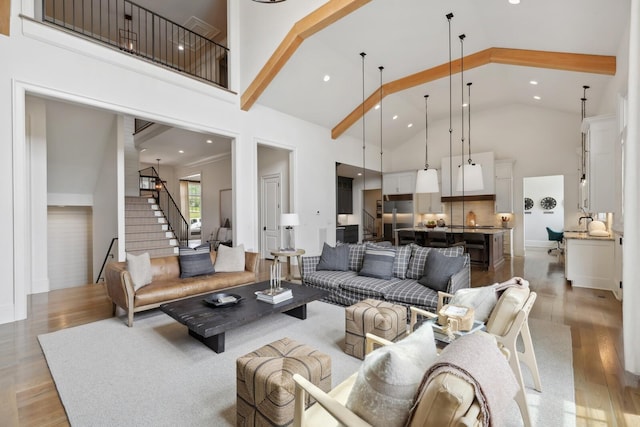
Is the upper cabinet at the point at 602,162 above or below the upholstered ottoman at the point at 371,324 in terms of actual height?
above

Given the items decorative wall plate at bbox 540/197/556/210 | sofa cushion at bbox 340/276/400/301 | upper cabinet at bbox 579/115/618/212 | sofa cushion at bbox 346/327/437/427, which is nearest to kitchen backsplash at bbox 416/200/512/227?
decorative wall plate at bbox 540/197/556/210

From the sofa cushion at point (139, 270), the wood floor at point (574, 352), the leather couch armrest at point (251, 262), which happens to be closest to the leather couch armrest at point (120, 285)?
the sofa cushion at point (139, 270)

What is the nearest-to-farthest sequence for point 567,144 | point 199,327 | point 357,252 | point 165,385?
point 165,385
point 199,327
point 357,252
point 567,144

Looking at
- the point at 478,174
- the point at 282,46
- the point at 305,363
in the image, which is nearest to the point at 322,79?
the point at 282,46

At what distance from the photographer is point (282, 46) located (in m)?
5.11

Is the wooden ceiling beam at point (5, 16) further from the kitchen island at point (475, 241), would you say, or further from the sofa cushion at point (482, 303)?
the kitchen island at point (475, 241)

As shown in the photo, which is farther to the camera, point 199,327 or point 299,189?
point 299,189

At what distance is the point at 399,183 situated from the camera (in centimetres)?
1030

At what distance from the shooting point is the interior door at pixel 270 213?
769 centimetres

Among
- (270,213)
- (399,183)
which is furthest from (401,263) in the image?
(399,183)

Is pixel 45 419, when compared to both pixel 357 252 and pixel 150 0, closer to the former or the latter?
pixel 357 252

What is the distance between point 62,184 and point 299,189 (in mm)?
4928

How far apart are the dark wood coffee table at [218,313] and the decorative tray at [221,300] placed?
33 mm

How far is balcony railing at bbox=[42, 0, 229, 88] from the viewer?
626cm
